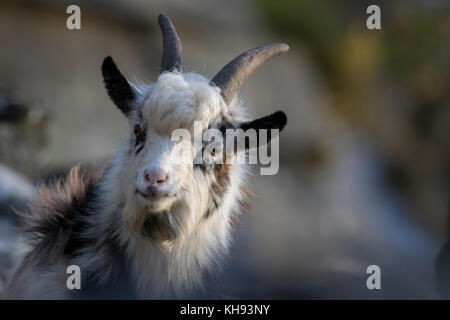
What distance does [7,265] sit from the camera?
22.0 ft

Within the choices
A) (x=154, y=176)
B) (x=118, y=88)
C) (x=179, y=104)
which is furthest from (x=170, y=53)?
(x=154, y=176)

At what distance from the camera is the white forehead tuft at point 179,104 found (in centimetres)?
440

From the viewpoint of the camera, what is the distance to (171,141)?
433 cm

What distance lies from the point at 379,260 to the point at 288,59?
6891mm

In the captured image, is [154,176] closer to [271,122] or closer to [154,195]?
[154,195]

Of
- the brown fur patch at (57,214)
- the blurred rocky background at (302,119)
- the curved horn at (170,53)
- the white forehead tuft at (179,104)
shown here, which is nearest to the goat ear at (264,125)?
the white forehead tuft at (179,104)

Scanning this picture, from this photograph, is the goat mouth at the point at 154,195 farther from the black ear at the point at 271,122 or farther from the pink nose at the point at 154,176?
the black ear at the point at 271,122

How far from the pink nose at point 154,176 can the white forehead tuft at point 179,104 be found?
1.24 feet

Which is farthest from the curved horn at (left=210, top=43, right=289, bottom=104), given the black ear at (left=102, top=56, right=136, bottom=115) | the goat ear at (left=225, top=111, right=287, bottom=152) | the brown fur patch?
the brown fur patch

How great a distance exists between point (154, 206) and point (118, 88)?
106 cm

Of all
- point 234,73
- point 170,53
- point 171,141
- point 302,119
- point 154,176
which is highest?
point 302,119

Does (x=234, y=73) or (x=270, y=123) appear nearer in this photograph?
(x=270, y=123)
